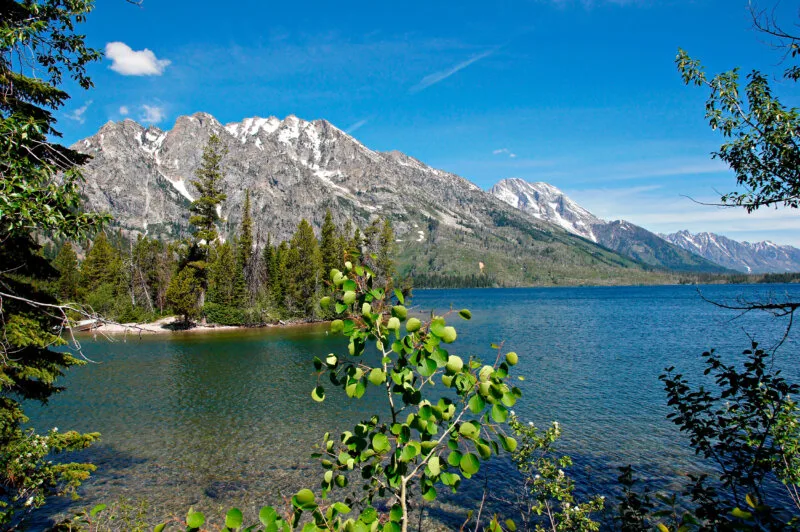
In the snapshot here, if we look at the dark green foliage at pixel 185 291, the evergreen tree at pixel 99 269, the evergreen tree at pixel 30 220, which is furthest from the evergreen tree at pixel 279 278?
the evergreen tree at pixel 30 220

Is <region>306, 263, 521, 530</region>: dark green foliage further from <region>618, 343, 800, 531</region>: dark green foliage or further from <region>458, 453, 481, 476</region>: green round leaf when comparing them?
<region>618, 343, 800, 531</region>: dark green foliage

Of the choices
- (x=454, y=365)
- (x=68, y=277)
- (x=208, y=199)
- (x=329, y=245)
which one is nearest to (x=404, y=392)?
(x=454, y=365)

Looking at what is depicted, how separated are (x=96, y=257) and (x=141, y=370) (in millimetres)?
53941

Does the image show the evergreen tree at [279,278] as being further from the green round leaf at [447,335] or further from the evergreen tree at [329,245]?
the green round leaf at [447,335]

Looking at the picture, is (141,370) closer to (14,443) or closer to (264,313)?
(14,443)

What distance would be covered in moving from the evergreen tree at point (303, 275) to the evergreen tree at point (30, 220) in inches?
2363

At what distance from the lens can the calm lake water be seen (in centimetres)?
1363

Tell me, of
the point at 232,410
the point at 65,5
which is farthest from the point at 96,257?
the point at 65,5

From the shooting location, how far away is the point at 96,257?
243 feet

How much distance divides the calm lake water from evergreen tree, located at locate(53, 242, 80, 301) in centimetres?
3801

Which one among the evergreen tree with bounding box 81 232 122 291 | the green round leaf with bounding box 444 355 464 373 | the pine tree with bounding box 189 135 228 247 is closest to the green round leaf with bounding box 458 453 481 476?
the green round leaf with bounding box 444 355 464 373

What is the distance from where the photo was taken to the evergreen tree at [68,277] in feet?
236

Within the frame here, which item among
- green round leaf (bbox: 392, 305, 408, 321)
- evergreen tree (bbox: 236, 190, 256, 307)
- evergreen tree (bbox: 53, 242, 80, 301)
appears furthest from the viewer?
evergreen tree (bbox: 53, 242, 80, 301)

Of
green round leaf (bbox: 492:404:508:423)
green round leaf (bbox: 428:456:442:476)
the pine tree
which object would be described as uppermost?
the pine tree
